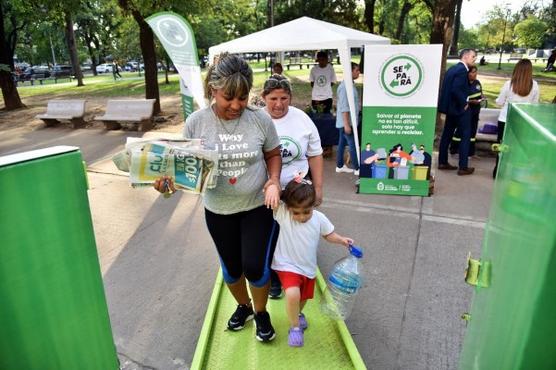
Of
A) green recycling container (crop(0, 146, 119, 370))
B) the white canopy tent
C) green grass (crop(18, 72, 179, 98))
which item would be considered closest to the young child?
green recycling container (crop(0, 146, 119, 370))

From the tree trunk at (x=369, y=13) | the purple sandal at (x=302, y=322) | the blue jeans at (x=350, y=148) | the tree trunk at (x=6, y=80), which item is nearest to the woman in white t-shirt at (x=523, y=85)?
the blue jeans at (x=350, y=148)

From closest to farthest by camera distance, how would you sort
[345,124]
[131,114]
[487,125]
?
[345,124] < [487,125] < [131,114]

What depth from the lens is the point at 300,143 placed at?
2.93 m

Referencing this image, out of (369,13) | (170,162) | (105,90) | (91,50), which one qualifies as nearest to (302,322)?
(170,162)

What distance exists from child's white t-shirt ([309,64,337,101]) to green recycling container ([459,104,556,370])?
759cm

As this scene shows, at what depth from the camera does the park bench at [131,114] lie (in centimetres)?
1073

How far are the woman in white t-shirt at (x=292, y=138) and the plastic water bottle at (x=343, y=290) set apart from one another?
60cm

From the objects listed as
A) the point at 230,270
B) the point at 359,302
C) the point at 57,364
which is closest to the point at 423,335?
the point at 359,302

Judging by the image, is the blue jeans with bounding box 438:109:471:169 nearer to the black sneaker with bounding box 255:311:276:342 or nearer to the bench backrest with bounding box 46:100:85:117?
the black sneaker with bounding box 255:311:276:342

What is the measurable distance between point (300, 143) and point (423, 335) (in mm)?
1636

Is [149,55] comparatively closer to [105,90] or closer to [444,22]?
[444,22]

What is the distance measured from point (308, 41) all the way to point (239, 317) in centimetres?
552

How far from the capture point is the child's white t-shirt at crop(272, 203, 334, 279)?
102 inches

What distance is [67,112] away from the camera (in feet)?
38.7
